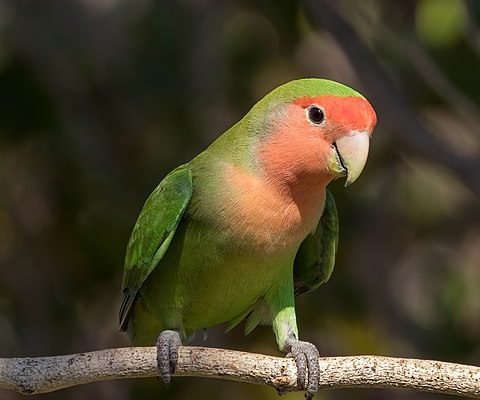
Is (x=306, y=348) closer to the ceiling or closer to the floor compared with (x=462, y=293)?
closer to the floor

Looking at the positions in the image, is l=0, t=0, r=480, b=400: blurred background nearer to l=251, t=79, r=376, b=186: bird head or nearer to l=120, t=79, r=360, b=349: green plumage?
l=120, t=79, r=360, b=349: green plumage

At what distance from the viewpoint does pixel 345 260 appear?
14.5 feet

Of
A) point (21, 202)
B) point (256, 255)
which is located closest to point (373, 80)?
point (256, 255)

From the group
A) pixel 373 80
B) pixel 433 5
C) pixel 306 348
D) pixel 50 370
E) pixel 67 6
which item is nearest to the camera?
pixel 50 370

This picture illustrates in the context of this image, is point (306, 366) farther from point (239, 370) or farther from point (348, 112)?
point (348, 112)

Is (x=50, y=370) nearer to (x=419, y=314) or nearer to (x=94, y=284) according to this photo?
(x=94, y=284)

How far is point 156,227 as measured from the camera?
3246mm

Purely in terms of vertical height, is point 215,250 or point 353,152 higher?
point 353,152

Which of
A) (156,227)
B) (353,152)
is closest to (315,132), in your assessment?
(353,152)

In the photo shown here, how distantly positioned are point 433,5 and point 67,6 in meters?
1.56

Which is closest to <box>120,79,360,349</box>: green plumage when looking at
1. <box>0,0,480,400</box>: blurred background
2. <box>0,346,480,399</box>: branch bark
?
<box>0,346,480,399</box>: branch bark

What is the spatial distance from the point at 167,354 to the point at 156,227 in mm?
400

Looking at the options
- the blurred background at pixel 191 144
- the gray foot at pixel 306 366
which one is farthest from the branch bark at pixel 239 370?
the blurred background at pixel 191 144

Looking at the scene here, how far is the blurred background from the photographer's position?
165 inches
